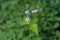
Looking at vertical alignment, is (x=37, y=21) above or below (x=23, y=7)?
below

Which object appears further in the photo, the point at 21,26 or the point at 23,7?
the point at 23,7

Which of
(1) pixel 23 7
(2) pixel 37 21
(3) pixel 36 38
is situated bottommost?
(3) pixel 36 38

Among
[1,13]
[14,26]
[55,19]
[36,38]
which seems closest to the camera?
[36,38]

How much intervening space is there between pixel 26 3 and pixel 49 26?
0.48 meters

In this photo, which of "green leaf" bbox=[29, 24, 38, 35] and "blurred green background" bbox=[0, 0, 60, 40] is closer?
"green leaf" bbox=[29, 24, 38, 35]

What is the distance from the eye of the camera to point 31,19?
10.3ft

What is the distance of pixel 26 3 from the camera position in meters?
3.52

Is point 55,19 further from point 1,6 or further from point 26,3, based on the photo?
point 1,6

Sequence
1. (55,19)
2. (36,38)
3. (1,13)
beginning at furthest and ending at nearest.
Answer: (1,13) < (55,19) < (36,38)

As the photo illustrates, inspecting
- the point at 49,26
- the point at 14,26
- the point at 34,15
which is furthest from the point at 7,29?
the point at 49,26

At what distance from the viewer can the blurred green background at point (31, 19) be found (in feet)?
10.1

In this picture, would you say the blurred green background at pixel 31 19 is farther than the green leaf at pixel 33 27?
Yes

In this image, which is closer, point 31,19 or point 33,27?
point 33,27

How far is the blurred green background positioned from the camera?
121 inches
